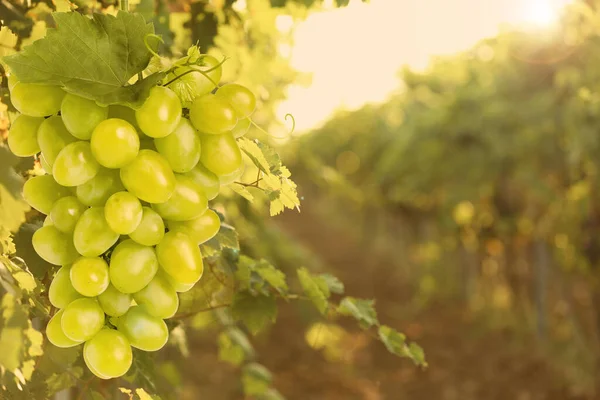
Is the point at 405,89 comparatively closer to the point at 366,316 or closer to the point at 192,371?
the point at 192,371

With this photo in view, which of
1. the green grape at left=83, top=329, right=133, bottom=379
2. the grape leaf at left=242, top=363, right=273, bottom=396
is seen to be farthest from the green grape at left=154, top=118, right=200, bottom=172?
the grape leaf at left=242, top=363, right=273, bottom=396

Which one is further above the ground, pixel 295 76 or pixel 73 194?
pixel 295 76

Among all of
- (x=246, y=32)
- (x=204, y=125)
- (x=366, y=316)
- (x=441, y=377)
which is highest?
(x=441, y=377)

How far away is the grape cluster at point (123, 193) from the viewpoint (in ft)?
2.36

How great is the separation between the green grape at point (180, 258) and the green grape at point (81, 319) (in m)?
0.10

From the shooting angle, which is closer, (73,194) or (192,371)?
(73,194)

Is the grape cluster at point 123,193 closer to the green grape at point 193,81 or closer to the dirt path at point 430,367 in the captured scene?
the green grape at point 193,81

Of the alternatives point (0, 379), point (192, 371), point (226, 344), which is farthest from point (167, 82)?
point (192, 371)

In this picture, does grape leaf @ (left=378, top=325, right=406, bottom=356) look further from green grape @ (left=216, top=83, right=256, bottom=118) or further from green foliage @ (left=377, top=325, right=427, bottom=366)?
green grape @ (left=216, top=83, right=256, bottom=118)

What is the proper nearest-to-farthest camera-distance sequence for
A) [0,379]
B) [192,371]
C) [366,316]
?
1. [0,379]
2. [366,316]
3. [192,371]

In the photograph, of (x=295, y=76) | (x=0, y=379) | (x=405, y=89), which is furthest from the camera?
(x=405, y=89)

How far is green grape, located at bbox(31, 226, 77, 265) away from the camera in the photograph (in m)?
0.77

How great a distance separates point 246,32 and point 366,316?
3.18ft

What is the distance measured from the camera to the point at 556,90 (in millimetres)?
6082
